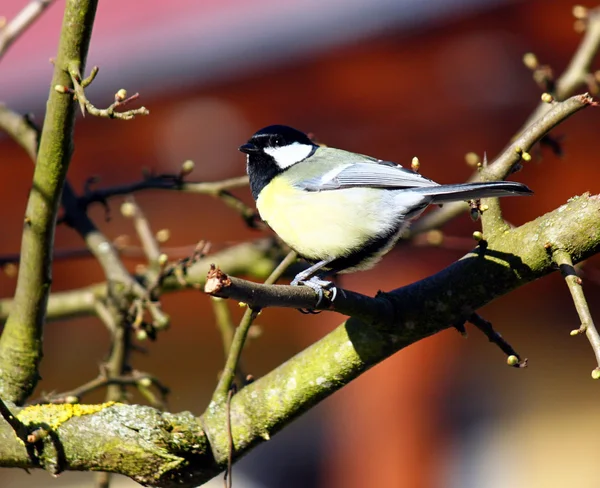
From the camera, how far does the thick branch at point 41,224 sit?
1550 millimetres

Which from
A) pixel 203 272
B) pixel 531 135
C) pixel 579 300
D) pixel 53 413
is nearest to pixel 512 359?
pixel 579 300

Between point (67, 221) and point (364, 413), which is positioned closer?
point (67, 221)

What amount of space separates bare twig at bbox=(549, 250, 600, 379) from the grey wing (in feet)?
1.51

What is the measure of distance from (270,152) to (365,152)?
1024mm

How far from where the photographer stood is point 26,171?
3.31m

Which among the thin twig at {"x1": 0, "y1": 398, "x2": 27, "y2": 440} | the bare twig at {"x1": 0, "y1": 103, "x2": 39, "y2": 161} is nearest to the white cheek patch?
the bare twig at {"x1": 0, "y1": 103, "x2": 39, "y2": 161}

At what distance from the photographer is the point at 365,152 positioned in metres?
3.18

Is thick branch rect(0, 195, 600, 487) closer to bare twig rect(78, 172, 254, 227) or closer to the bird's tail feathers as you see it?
the bird's tail feathers

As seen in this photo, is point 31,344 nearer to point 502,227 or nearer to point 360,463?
point 502,227

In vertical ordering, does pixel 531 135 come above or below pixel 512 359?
above

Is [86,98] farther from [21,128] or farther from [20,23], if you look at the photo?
[20,23]

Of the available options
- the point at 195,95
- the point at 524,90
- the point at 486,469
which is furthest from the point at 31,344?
the point at 486,469

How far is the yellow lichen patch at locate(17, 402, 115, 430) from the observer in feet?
5.22

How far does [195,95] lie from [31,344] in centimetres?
149
